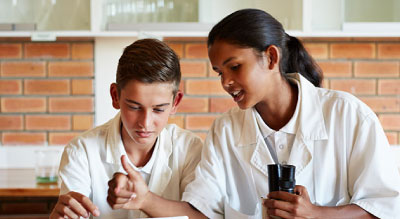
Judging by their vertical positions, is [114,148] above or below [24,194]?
above

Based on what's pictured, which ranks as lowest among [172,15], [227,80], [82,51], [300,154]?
[300,154]

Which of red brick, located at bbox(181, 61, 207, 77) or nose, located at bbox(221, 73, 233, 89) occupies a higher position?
red brick, located at bbox(181, 61, 207, 77)

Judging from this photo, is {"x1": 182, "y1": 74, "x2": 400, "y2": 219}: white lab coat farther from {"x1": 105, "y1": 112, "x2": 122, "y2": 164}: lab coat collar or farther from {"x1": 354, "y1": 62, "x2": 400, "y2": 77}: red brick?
{"x1": 354, "y1": 62, "x2": 400, "y2": 77}: red brick

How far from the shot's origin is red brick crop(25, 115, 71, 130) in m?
2.44

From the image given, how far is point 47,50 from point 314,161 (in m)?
1.53

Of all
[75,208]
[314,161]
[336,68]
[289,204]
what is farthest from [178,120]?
[289,204]

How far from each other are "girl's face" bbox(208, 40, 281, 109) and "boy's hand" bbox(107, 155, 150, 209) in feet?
1.11

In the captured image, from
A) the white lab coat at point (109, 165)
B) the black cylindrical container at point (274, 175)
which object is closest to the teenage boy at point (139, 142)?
the white lab coat at point (109, 165)

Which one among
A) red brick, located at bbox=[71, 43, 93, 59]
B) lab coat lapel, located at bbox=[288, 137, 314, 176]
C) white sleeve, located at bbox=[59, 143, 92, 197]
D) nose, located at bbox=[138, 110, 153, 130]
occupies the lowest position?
white sleeve, located at bbox=[59, 143, 92, 197]

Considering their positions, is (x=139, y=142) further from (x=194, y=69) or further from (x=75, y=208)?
(x=194, y=69)

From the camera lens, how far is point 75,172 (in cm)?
142

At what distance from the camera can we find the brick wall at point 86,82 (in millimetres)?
2412

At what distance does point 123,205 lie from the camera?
1.26 meters

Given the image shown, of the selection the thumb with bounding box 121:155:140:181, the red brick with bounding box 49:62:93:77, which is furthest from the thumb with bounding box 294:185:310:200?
the red brick with bounding box 49:62:93:77
